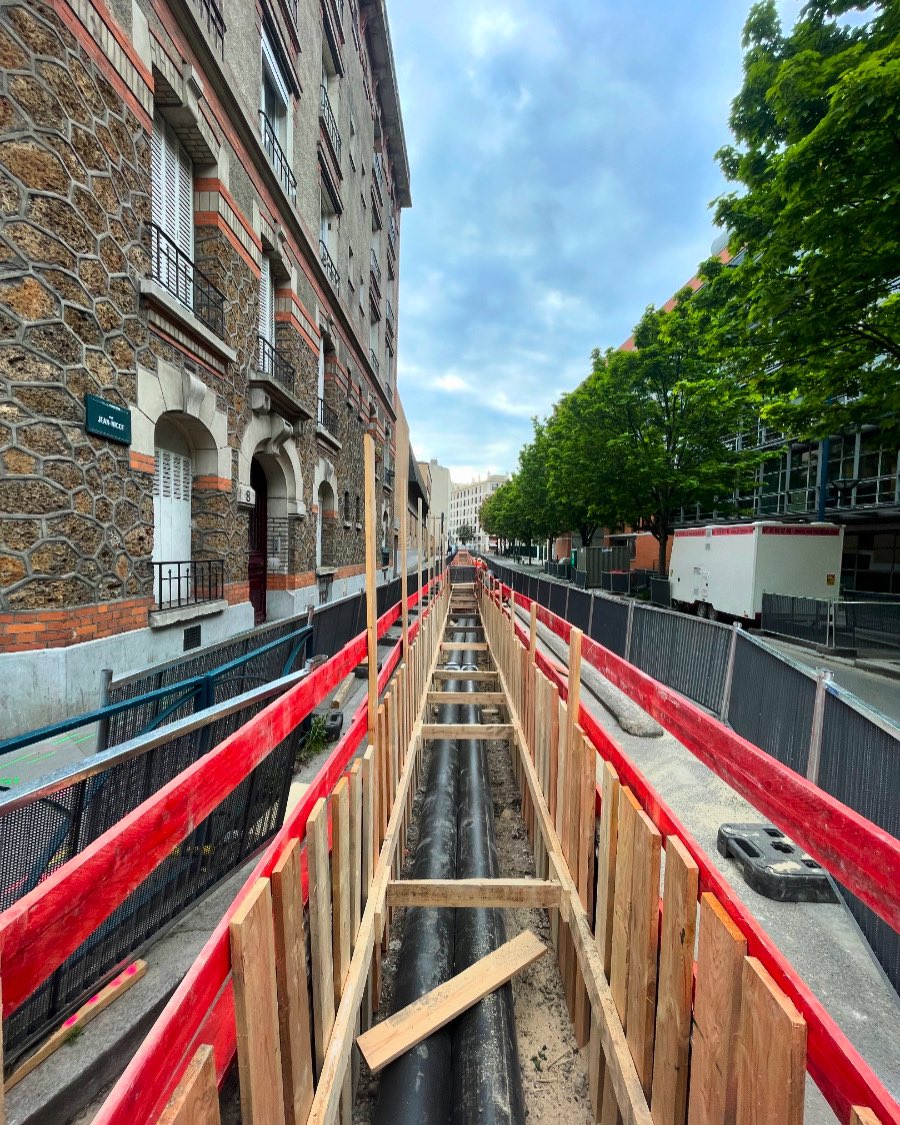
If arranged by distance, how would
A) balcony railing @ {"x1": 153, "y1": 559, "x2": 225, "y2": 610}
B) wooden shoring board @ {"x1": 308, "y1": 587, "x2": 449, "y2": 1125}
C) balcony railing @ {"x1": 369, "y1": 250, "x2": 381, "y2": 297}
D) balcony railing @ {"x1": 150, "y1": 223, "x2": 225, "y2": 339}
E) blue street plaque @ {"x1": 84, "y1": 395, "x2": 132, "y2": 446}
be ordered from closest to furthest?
wooden shoring board @ {"x1": 308, "y1": 587, "x2": 449, "y2": 1125} → blue street plaque @ {"x1": 84, "y1": 395, "x2": 132, "y2": 446} → balcony railing @ {"x1": 150, "y1": 223, "x2": 225, "y2": 339} → balcony railing @ {"x1": 153, "y1": 559, "x2": 225, "y2": 610} → balcony railing @ {"x1": 369, "y1": 250, "x2": 381, "y2": 297}

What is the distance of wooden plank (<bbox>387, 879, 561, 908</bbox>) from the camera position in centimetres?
262

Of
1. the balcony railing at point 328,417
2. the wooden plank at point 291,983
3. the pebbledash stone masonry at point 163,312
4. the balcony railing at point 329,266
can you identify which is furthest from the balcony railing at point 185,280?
the wooden plank at point 291,983

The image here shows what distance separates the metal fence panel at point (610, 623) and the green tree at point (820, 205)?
17.7 feet

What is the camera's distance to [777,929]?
2.99 m

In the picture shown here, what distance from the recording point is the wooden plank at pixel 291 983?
4.67ft

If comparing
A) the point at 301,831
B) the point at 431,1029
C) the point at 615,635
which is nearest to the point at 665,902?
the point at 301,831

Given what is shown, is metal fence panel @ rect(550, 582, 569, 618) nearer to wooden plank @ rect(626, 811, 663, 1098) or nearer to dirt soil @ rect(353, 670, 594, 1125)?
dirt soil @ rect(353, 670, 594, 1125)

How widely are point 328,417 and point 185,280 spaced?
22.7 feet

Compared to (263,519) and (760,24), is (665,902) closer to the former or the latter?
(263,519)

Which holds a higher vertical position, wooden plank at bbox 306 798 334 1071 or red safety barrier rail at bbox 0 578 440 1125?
red safety barrier rail at bbox 0 578 440 1125

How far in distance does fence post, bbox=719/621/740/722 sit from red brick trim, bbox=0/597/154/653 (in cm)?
748

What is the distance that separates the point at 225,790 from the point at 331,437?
504 inches

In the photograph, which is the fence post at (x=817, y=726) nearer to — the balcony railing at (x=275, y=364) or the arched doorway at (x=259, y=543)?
the arched doorway at (x=259, y=543)

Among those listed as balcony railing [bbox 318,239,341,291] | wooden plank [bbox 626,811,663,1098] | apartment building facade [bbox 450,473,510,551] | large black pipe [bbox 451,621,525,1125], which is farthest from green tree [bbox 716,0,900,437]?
apartment building facade [bbox 450,473,510,551]
